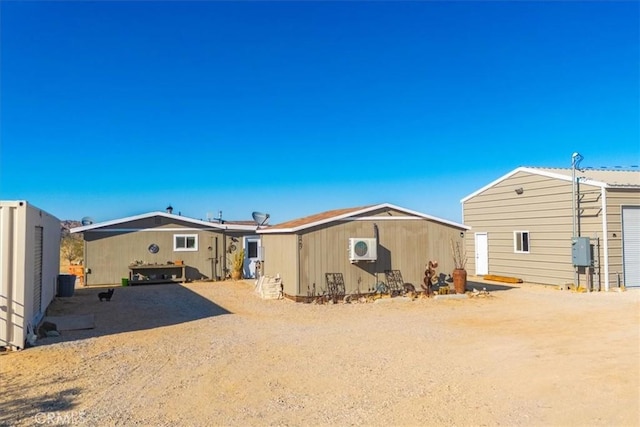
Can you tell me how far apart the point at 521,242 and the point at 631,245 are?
352 centimetres

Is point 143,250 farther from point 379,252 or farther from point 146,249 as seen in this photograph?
point 379,252

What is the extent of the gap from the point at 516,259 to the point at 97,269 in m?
15.8

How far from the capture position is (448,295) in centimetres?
1327

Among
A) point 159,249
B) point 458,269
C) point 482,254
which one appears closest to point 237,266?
point 159,249

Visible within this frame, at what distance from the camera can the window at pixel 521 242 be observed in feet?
56.2

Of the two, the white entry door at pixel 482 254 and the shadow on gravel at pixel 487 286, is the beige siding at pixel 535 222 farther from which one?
the shadow on gravel at pixel 487 286

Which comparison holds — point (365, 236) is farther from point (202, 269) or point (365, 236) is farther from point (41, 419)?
point (41, 419)

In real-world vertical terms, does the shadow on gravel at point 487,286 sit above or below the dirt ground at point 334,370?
above

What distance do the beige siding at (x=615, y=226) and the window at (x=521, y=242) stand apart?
9.84ft

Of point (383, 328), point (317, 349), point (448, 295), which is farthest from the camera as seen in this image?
point (448, 295)

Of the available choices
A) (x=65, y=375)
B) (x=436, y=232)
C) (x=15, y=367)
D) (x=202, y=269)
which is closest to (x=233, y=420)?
(x=65, y=375)

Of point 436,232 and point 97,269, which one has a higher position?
point 436,232

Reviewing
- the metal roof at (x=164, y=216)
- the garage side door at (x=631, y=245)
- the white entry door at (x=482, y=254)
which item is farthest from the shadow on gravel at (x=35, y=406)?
the white entry door at (x=482, y=254)

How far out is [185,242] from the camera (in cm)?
1880
